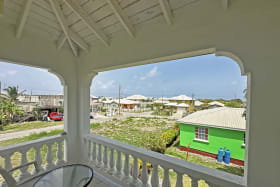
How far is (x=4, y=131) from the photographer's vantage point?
2203 millimetres

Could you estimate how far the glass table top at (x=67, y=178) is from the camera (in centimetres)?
149

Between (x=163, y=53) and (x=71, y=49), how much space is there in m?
2.02

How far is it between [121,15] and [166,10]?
57 cm

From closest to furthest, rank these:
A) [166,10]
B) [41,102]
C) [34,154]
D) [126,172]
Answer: [166,10] < [126,172] < [34,154] < [41,102]

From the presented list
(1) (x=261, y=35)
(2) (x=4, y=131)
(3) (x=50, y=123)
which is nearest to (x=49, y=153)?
(3) (x=50, y=123)

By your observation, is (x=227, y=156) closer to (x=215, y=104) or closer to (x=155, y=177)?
(x=215, y=104)

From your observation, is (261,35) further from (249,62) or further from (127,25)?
(127,25)

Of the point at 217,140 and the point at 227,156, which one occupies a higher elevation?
the point at 217,140

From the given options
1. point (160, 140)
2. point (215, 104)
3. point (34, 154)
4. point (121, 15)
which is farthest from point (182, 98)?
point (34, 154)

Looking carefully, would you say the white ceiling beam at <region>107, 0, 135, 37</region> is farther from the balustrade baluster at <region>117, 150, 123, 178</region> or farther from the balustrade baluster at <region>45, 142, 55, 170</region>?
the balustrade baluster at <region>45, 142, 55, 170</region>

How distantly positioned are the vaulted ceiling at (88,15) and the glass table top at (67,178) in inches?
78.9

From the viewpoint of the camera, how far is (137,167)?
1.87 metres

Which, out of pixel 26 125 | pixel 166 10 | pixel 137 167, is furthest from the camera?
pixel 26 125

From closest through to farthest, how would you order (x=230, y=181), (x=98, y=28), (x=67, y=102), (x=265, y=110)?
(x=265, y=110) → (x=230, y=181) → (x=98, y=28) → (x=67, y=102)
